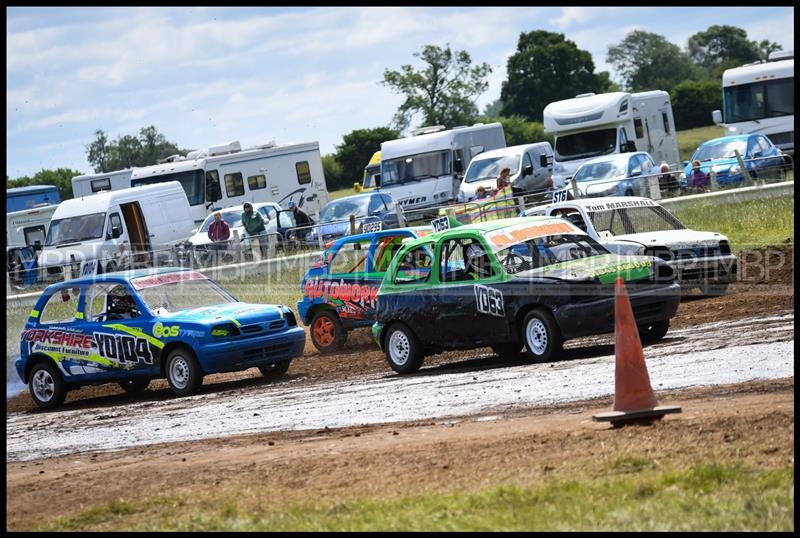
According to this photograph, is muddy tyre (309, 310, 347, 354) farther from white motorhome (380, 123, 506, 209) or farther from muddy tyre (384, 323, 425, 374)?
white motorhome (380, 123, 506, 209)

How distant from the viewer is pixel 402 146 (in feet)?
124

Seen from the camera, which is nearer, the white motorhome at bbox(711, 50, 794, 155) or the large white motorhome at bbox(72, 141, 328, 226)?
the white motorhome at bbox(711, 50, 794, 155)

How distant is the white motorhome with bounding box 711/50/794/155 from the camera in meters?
36.7

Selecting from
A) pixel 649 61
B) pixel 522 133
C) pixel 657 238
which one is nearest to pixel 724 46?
pixel 649 61

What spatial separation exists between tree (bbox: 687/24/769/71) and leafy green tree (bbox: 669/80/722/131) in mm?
49333

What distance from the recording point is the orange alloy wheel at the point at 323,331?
18.5 m

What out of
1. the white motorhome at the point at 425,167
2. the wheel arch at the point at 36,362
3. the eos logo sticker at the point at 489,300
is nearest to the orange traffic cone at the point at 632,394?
the eos logo sticker at the point at 489,300

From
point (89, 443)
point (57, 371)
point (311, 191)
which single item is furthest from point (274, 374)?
point (311, 191)

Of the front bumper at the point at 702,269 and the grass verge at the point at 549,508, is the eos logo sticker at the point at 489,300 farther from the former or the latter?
the grass verge at the point at 549,508

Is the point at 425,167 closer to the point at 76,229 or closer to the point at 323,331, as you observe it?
the point at 76,229

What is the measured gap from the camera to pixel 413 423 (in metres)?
11.1

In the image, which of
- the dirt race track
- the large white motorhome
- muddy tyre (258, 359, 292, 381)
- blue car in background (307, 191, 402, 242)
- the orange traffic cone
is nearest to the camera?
the dirt race track

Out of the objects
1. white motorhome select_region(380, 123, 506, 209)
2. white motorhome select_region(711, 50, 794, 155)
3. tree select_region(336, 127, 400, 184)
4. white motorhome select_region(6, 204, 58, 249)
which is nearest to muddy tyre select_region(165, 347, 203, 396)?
white motorhome select_region(380, 123, 506, 209)

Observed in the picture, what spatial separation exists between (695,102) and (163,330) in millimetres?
74576
